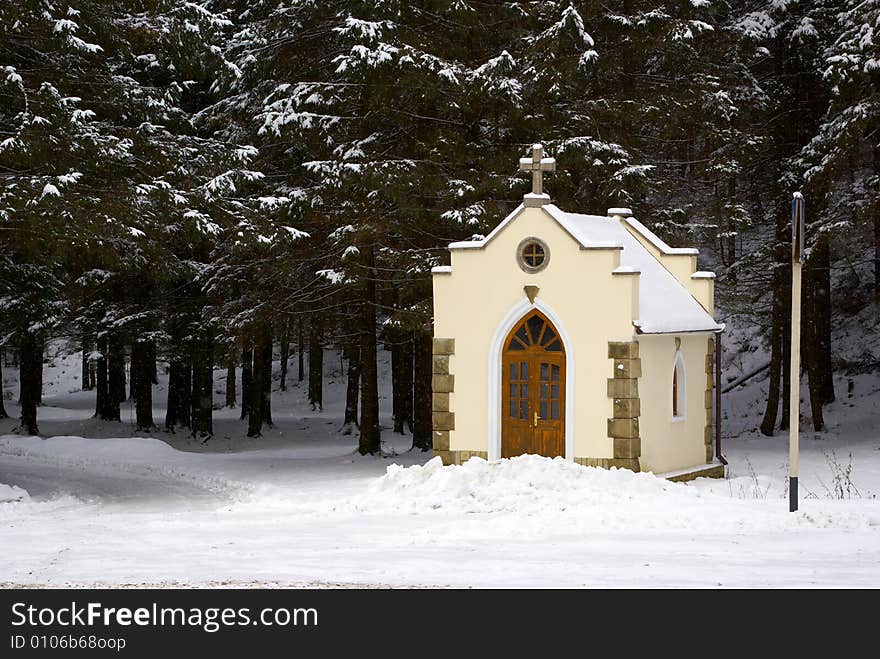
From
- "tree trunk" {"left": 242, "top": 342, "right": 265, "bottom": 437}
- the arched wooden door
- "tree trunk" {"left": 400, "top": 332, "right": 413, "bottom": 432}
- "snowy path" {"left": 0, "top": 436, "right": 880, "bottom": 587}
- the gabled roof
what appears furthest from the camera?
"tree trunk" {"left": 242, "top": 342, "right": 265, "bottom": 437}

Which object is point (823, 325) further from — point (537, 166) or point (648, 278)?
point (537, 166)

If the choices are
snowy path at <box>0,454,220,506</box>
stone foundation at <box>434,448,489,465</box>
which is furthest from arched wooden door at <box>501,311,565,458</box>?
snowy path at <box>0,454,220,506</box>

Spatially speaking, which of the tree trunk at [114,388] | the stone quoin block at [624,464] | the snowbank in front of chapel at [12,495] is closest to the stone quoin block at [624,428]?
the stone quoin block at [624,464]

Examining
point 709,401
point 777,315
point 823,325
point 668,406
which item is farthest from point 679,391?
point 823,325

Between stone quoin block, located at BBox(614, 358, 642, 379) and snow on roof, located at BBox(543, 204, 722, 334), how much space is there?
51 cm

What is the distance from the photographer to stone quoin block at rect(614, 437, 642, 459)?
18984mm

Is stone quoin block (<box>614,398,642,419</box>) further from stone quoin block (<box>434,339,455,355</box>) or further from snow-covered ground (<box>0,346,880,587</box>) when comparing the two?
stone quoin block (<box>434,339,455,355</box>)

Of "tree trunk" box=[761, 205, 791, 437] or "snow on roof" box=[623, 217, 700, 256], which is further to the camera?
"tree trunk" box=[761, 205, 791, 437]

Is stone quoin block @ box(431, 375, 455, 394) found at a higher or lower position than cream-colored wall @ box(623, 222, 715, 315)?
lower

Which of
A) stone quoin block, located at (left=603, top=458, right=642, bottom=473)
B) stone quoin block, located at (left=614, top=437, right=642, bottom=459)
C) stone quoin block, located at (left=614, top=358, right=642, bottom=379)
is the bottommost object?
stone quoin block, located at (left=603, top=458, right=642, bottom=473)

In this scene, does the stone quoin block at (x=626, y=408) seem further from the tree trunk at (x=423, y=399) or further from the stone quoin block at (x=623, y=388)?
the tree trunk at (x=423, y=399)

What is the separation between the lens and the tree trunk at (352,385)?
104 ft

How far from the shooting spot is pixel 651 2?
27484 mm
